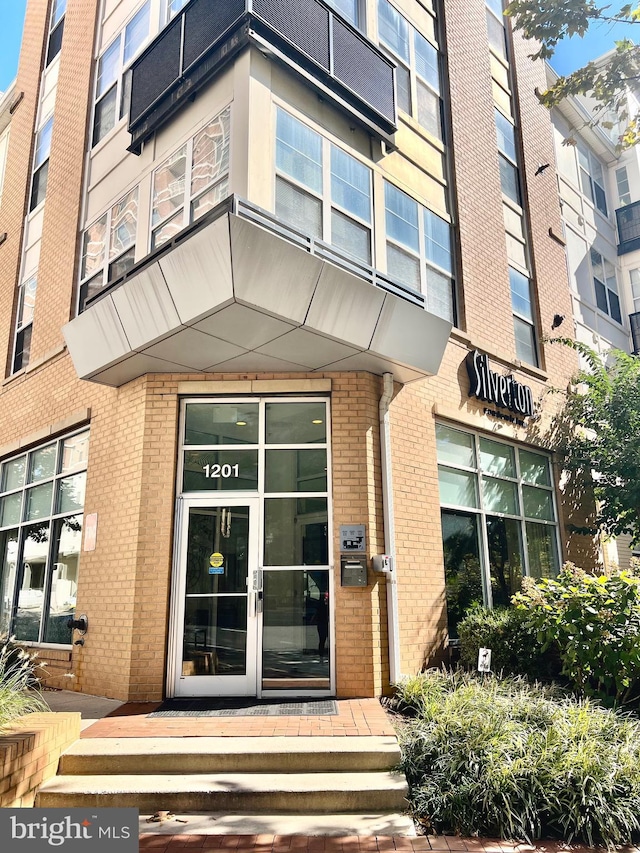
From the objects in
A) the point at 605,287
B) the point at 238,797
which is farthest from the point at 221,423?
the point at 605,287

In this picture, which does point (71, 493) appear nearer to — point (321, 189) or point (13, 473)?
point (13, 473)

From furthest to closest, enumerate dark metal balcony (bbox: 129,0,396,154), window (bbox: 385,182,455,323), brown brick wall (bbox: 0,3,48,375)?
brown brick wall (bbox: 0,3,48,375), window (bbox: 385,182,455,323), dark metal balcony (bbox: 129,0,396,154)

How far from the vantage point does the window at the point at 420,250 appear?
1032 cm

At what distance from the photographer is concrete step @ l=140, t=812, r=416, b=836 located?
4938mm

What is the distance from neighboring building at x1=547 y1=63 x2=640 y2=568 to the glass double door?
988cm

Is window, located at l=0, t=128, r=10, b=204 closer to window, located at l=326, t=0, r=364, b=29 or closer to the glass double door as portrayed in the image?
window, located at l=326, t=0, r=364, b=29

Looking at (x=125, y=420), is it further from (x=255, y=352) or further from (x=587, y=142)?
(x=587, y=142)

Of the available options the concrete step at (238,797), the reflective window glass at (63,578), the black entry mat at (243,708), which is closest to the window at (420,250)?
the black entry mat at (243,708)

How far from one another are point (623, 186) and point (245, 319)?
18.1 m

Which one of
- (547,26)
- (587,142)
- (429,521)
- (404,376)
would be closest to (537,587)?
(429,521)

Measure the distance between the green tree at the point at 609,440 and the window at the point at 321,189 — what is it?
6064mm

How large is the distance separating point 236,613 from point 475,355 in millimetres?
5903

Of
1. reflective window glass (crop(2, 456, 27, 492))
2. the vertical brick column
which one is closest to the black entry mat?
reflective window glass (crop(2, 456, 27, 492))

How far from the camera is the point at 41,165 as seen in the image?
1429 cm
